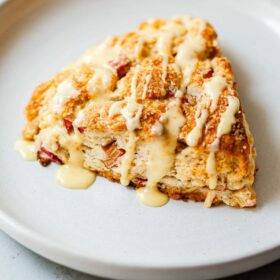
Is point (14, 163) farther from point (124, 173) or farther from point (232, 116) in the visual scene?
point (232, 116)

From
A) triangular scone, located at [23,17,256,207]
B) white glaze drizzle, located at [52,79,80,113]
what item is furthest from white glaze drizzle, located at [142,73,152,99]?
white glaze drizzle, located at [52,79,80,113]

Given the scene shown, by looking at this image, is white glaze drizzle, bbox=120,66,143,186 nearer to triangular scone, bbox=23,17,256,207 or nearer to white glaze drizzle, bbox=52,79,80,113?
triangular scone, bbox=23,17,256,207

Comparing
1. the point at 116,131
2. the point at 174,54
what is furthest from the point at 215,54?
the point at 116,131

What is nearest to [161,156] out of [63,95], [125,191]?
[125,191]

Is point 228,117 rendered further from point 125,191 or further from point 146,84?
point 125,191

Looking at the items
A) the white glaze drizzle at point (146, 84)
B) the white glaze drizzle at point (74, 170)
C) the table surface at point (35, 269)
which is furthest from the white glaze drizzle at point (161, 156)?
the table surface at point (35, 269)

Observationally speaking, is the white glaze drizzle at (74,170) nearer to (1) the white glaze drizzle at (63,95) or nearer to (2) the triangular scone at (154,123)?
(2) the triangular scone at (154,123)
